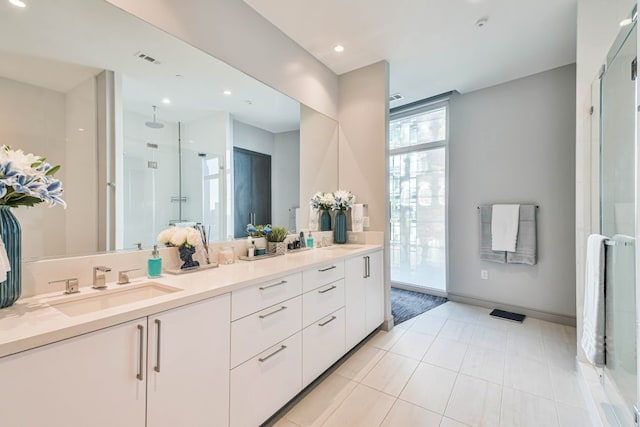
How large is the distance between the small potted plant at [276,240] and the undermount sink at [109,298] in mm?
1006

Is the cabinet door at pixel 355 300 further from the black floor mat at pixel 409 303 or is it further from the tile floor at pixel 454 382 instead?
the black floor mat at pixel 409 303

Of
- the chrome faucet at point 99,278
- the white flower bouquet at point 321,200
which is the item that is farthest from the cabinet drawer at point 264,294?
the white flower bouquet at point 321,200

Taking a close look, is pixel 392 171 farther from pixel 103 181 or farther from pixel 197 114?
pixel 103 181

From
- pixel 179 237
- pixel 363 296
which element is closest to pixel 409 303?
pixel 363 296

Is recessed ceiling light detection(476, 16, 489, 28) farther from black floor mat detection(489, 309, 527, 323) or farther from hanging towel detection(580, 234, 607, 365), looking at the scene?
black floor mat detection(489, 309, 527, 323)

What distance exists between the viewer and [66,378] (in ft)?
2.70

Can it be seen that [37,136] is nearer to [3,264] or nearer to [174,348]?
[3,264]

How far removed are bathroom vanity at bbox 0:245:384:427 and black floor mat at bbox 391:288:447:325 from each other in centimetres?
152

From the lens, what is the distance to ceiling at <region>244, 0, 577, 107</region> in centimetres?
210

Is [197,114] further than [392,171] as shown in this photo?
No

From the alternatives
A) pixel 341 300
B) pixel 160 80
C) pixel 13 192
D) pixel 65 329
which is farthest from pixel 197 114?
pixel 341 300

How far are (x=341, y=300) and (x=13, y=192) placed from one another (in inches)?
73.0

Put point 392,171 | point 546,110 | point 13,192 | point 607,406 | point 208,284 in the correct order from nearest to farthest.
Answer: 1. point 13,192
2. point 208,284
3. point 607,406
4. point 546,110
5. point 392,171

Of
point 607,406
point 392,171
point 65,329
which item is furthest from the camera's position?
point 392,171
